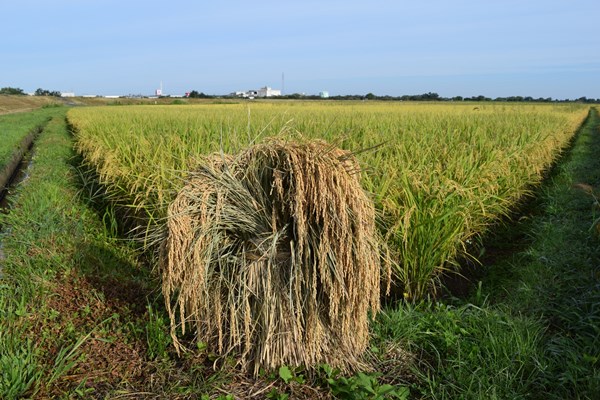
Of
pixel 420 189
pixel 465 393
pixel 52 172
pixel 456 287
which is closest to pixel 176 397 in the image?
pixel 465 393

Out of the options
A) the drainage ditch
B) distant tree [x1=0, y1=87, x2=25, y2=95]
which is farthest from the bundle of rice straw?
distant tree [x1=0, y1=87, x2=25, y2=95]

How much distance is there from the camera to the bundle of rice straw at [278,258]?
215 cm

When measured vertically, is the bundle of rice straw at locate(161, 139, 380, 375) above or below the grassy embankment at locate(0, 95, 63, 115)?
above

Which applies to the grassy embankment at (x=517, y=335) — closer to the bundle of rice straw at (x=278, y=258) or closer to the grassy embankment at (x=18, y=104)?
the bundle of rice straw at (x=278, y=258)

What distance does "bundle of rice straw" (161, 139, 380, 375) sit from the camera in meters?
2.15

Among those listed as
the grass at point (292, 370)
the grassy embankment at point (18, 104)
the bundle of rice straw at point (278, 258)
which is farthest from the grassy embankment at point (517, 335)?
the grassy embankment at point (18, 104)

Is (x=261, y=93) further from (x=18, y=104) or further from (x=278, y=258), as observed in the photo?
(x=278, y=258)

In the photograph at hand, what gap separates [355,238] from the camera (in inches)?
85.8

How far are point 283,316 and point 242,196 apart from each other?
1.93ft

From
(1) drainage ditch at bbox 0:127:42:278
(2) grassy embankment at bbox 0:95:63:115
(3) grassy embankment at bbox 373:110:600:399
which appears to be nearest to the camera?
(3) grassy embankment at bbox 373:110:600:399

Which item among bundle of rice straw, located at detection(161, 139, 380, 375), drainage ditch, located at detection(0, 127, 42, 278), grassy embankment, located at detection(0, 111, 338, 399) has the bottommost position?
drainage ditch, located at detection(0, 127, 42, 278)

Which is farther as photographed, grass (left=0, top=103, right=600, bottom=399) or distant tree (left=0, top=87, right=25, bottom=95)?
distant tree (left=0, top=87, right=25, bottom=95)

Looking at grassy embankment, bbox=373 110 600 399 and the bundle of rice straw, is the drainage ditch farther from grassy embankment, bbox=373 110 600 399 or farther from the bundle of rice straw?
grassy embankment, bbox=373 110 600 399

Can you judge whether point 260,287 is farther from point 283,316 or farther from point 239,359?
point 239,359
